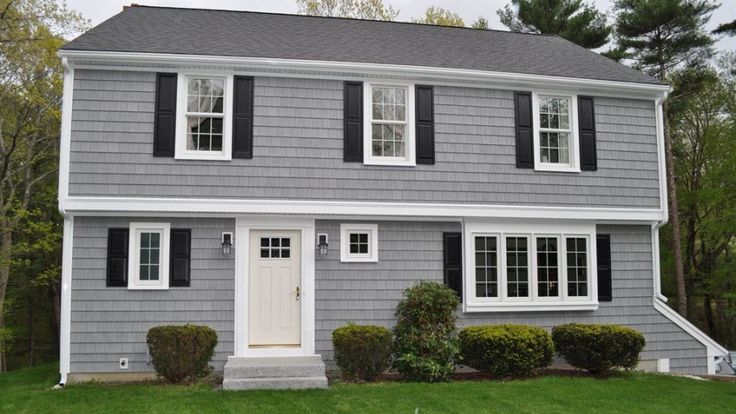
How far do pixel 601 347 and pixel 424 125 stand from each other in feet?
14.9

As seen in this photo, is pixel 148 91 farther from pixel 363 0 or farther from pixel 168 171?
pixel 363 0

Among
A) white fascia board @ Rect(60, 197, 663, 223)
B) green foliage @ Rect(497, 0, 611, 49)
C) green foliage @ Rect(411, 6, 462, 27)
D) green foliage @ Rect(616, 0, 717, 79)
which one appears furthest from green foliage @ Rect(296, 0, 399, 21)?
white fascia board @ Rect(60, 197, 663, 223)

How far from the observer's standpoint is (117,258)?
353 inches

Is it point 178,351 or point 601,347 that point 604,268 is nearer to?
point 601,347

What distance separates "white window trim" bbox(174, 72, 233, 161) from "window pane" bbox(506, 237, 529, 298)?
4.99m

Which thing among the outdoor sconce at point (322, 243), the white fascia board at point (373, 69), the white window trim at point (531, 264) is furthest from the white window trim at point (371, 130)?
the white window trim at point (531, 264)

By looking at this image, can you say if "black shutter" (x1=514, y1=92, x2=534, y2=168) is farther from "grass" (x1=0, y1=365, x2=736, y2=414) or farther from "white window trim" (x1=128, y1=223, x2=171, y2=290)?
"white window trim" (x1=128, y1=223, x2=171, y2=290)

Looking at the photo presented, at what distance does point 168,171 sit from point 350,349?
3905mm

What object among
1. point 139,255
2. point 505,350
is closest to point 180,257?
point 139,255

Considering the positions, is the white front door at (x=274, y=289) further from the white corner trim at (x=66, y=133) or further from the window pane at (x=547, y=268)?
the window pane at (x=547, y=268)

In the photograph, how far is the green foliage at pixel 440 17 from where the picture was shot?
22.7 meters

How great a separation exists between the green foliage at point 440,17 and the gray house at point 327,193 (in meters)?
12.3

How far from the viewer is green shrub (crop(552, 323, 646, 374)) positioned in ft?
30.3

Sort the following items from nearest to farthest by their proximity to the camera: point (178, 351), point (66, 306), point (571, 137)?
point (178, 351)
point (66, 306)
point (571, 137)
